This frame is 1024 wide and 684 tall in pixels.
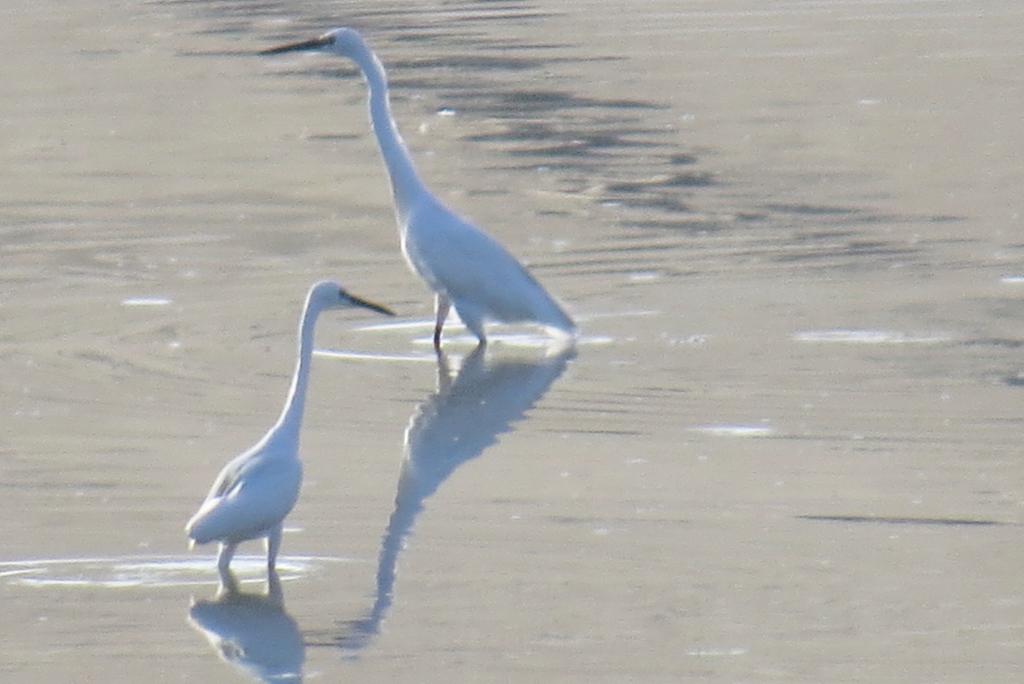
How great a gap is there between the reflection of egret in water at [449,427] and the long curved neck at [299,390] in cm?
42

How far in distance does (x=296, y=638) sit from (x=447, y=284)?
3.70 meters

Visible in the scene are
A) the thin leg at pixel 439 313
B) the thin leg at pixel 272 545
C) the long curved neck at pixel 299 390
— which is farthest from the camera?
the thin leg at pixel 439 313

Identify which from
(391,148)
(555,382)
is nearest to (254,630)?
(555,382)

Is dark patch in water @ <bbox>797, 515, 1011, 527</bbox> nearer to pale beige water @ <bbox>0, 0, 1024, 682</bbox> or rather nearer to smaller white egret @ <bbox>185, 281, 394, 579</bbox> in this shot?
pale beige water @ <bbox>0, 0, 1024, 682</bbox>

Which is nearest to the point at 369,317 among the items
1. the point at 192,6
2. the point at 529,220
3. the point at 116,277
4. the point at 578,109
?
the point at 116,277

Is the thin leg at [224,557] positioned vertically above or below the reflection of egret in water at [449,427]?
above

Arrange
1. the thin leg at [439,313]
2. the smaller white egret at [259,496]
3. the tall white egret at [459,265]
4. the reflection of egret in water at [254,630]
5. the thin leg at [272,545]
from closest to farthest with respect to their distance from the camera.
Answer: the reflection of egret in water at [254,630] < the smaller white egret at [259,496] < the thin leg at [272,545] < the tall white egret at [459,265] < the thin leg at [439,313]

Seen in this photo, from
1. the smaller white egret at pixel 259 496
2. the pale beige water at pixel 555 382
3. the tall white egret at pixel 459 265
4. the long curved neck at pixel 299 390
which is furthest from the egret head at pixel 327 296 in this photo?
the tall white egret at pixel 459 265

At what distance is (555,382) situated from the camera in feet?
28.0

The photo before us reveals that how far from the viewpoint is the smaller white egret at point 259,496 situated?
5.98 m

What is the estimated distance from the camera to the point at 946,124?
14906 millimetres

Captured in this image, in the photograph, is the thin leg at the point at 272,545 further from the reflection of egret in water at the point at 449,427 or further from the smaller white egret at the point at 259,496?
the reflection of egret in water at the point at 449,427

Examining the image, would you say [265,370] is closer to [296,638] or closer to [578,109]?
[296,638]

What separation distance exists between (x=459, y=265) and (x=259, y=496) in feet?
11.2
